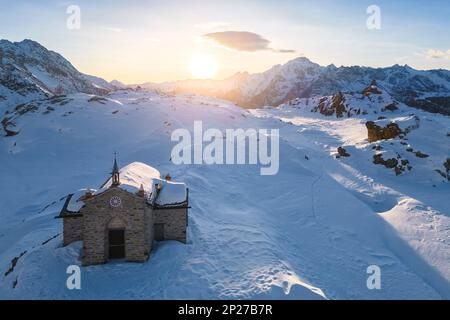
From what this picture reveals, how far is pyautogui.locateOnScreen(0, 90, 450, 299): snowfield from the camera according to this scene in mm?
20266

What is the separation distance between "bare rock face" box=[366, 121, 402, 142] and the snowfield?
120 inches

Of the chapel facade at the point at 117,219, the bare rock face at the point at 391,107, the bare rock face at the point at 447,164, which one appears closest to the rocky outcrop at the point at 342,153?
the bare rock face at the point at 447,164

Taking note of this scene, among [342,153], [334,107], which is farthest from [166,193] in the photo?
[334,107]

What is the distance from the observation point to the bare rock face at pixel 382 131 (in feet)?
180

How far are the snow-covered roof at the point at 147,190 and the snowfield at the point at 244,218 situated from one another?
287 centimetres

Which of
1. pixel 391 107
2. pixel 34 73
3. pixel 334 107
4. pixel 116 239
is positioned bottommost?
pixel 116 239

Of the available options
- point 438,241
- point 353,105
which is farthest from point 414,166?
point 353,105

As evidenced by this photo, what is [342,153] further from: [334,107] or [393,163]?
[334,107]

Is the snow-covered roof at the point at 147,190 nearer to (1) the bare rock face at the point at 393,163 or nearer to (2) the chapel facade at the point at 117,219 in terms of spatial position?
(2) the chapel facade at the point at 117,219

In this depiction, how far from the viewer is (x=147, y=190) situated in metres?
22.8

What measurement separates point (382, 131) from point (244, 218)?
122 ft

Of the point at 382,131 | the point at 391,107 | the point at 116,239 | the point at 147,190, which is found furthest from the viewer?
the point at 391,107

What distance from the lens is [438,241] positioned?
27.2 m
